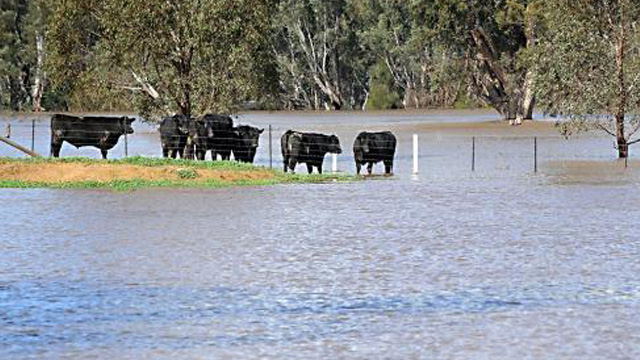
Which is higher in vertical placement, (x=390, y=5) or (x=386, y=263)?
(x=390, y=5)

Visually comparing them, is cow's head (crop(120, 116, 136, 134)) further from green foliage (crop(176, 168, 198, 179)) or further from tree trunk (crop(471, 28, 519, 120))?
tree trunk (crop(471, 28, 519, 120))

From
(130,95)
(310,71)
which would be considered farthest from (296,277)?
(310,71)

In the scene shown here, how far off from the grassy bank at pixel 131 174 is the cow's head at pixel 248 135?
7.94 metres

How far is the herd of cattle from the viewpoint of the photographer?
42.9 metres

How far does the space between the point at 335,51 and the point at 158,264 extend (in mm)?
104707

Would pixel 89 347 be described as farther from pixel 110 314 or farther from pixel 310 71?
pixel 310 71

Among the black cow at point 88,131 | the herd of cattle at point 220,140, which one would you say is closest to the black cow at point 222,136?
the herd of cattle at point 220,140

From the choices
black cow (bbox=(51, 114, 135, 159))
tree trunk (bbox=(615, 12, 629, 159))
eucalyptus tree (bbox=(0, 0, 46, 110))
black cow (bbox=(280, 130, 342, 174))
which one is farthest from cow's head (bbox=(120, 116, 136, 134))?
eucalyptus tree (bbox=(0, 0, 46, 110))

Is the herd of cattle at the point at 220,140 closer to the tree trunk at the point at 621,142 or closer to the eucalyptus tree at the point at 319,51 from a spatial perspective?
Result: the tree trunk at the point at 621,142

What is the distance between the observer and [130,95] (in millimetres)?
49062

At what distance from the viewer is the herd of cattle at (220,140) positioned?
42938 millimetres

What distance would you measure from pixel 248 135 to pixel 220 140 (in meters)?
1.06

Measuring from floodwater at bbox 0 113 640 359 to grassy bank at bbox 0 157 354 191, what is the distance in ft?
5.34

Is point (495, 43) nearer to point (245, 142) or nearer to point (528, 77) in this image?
point (528, 77)
